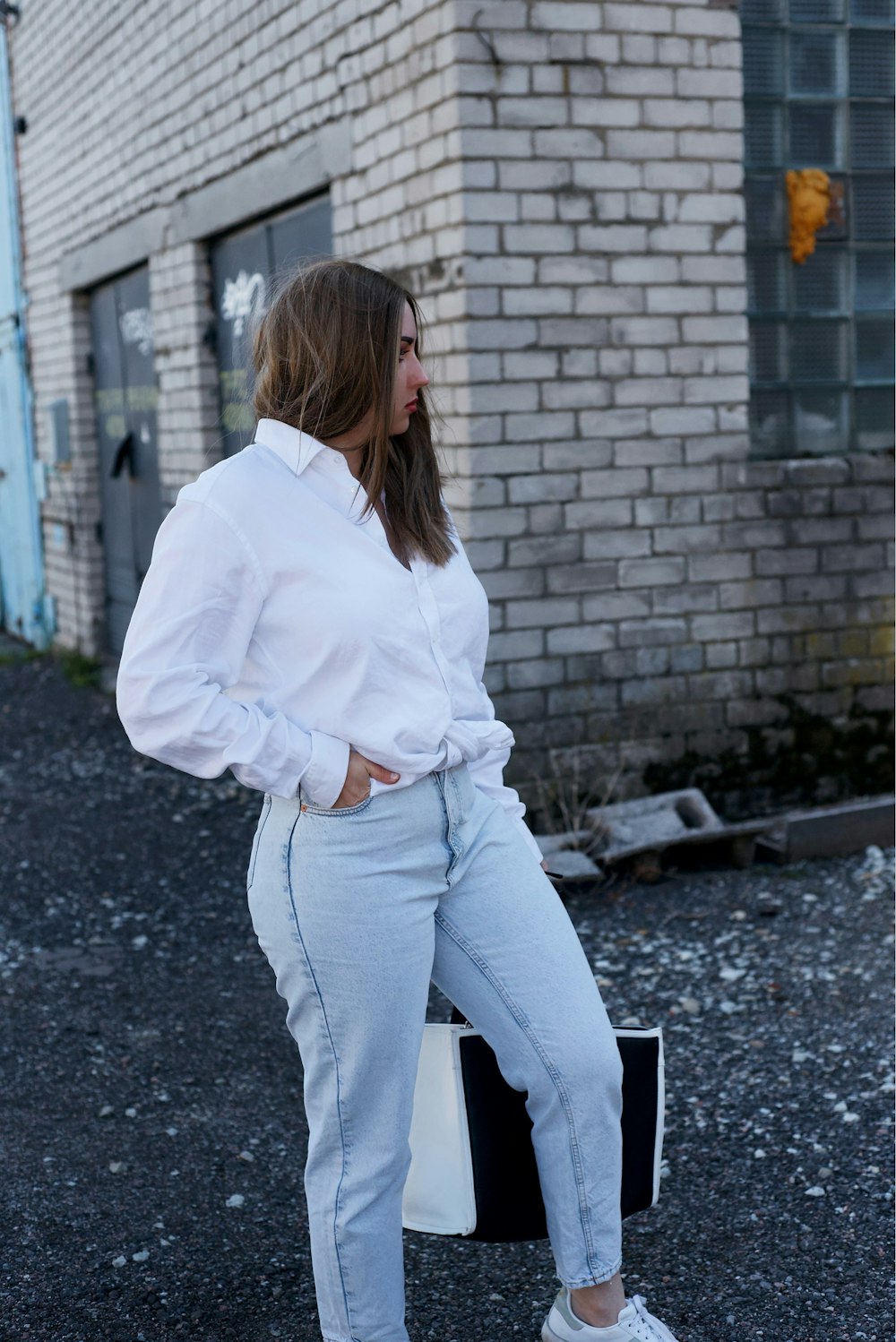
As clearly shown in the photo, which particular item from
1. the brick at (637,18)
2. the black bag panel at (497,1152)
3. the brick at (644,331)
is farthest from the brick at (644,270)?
the black bag panel at (497,1152)

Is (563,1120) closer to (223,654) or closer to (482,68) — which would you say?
(223,654)

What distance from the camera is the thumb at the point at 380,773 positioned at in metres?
2.08

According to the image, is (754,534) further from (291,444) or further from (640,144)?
(291,444)

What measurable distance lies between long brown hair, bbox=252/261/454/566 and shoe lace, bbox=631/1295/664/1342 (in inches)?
49.3

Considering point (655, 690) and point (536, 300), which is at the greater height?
point (536, 300)

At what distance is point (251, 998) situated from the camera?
171 inches

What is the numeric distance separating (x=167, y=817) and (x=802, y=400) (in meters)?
3.35

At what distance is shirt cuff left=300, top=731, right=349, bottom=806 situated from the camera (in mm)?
2035

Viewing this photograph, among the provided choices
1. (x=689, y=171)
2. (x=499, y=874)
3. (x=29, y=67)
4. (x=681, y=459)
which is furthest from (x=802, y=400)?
(x=29, y=67)

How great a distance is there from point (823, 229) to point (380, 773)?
4631 mm

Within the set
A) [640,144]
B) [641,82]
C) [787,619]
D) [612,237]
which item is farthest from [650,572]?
[641,82]

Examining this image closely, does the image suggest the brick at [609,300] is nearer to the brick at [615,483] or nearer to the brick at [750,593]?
the brick at [615,483]

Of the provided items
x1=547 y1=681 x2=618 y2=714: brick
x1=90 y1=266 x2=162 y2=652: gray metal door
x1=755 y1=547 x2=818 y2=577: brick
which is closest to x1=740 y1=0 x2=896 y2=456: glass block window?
x1=755 y1=547 x2=818 y2=577: brick

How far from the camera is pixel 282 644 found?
6.86 feet
